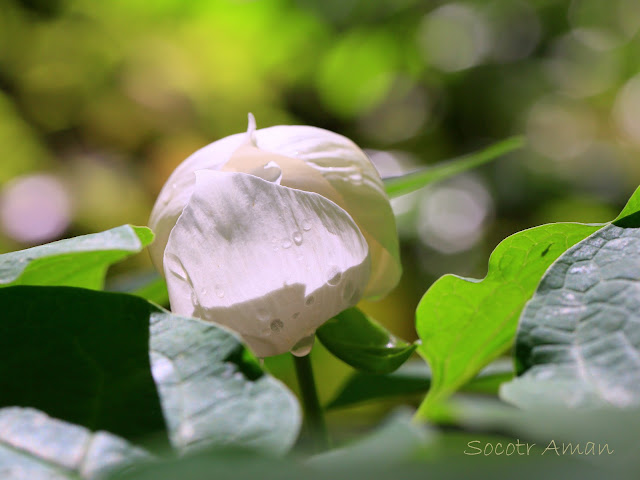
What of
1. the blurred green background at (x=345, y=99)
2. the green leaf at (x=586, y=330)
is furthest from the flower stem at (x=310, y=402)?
the blurred green background at (x=345, y=99)

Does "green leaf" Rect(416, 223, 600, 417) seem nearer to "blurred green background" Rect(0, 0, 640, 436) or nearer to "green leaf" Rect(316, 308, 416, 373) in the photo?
"green leaf" Rect(316, 308, 416, 373)

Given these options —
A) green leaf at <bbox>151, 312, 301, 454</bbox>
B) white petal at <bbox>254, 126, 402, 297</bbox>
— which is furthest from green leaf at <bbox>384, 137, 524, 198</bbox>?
green leaf at <bbox>151, 312, 301, 454</bbox>

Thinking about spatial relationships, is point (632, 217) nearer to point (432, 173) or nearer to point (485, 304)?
point (485, 304)

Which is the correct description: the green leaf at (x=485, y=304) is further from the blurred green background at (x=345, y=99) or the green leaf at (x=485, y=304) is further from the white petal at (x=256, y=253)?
the blurred green background at (x=345, y=99)

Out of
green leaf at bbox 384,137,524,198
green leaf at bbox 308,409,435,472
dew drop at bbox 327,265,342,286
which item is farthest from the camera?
green leaf at bbox 384,137,524,198

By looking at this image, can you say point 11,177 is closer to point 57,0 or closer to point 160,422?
point 57,0

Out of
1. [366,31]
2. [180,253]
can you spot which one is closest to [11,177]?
[366,31]

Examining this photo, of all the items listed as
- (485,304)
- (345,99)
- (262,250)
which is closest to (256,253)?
(262,250)
